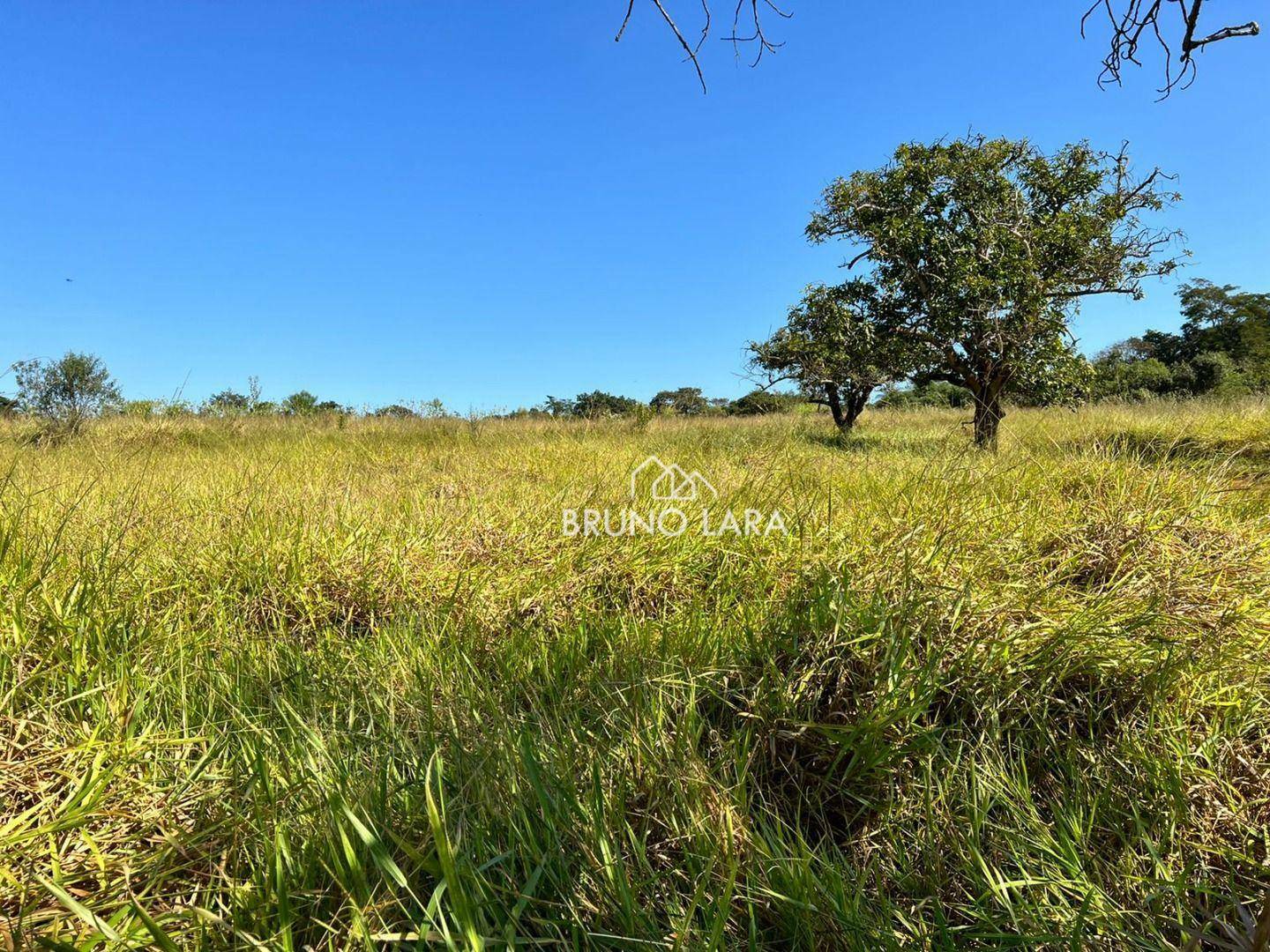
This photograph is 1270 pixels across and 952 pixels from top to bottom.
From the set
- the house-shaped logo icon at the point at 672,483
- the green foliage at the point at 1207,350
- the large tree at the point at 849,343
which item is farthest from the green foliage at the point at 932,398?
the house-shaped logo icon at the point at 672,483

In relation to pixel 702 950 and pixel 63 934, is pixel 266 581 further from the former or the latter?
pixel 702 950

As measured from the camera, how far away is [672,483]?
142 inches

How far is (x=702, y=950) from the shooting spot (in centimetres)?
88

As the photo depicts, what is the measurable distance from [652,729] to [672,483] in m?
2.35

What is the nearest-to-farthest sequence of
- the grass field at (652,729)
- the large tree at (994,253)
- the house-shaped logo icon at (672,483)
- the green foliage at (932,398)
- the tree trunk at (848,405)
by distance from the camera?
1. the grass field at (652,729)
2. the house-shaped logo icon at (672,483)
3. the large tree at (994,253)
4. the tree trunk at (848,405)
5. the green foliage at (932,398)

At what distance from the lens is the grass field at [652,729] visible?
3.20ft

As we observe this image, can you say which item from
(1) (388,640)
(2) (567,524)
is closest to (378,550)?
(1) (388,640)

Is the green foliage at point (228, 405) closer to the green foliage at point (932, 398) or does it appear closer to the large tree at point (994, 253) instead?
the large tree at point (994, 253)

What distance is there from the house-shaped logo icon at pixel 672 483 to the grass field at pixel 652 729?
66cm

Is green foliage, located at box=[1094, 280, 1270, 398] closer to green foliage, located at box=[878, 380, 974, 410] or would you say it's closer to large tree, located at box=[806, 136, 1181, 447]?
green foliage, located at box=[878, 380, 974, 410]

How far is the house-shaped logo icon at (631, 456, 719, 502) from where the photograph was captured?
3268 millimetres

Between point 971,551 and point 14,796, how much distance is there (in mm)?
2792

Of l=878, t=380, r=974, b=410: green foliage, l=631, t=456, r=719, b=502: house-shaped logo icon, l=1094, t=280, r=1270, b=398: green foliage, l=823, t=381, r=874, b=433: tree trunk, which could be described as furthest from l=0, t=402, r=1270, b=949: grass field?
l=1094, t=280, r=1270, b=398: green foliage

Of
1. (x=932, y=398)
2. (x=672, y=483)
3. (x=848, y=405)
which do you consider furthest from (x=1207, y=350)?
(x=672, y=483)
